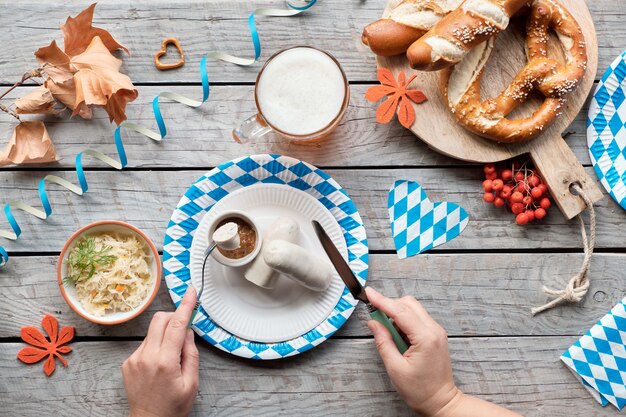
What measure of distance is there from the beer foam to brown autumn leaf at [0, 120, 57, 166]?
0.51 meters

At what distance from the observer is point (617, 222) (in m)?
1.48

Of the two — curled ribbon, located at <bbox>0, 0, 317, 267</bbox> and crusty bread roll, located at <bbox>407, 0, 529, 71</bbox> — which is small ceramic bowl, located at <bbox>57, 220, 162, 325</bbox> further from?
crusty bread roll, located at <bbox>407, 0, 529, 71</bbox>

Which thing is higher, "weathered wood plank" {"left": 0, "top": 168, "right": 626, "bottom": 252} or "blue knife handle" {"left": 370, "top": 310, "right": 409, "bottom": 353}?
"weathered wood plank" {"left": 0, "top": 168, "right": 626, "bottom": 252}

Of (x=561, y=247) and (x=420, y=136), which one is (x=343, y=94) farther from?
(x=561, y=247)

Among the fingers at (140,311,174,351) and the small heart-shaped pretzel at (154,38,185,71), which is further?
the small heart-shaped pretzel at (154,38,185,71)

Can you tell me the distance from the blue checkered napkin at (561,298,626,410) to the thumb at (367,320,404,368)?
16.8 inches

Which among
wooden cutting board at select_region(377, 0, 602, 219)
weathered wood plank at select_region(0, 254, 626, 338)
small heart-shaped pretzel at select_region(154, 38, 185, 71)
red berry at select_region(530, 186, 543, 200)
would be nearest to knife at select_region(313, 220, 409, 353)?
weathered wood plank at select_region(0, 254, 626, 338)

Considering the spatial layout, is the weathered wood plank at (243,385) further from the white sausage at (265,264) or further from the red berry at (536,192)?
the red berry at (536,192)

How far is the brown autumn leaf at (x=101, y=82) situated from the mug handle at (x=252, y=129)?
0.25m

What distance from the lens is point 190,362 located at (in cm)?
134

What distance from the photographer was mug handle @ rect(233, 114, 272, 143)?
4.67 ft

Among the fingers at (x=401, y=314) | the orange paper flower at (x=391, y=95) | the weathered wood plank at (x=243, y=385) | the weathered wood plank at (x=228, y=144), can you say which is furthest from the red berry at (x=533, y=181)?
the weathered wood plank at (x=243, y=385)

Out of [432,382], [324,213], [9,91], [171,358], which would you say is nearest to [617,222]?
[432,382]

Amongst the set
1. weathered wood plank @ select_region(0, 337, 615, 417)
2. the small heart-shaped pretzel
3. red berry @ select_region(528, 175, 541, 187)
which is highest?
the small heart-shaped pretzel
